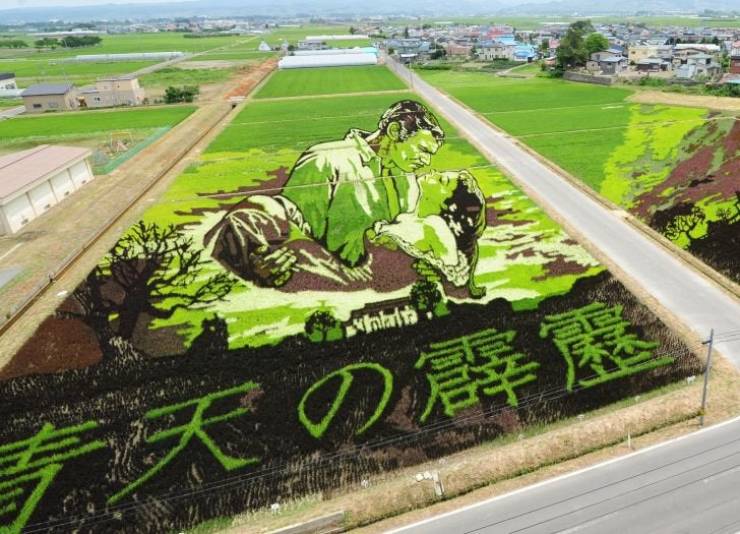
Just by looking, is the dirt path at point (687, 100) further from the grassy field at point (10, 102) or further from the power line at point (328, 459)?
the grassy field at point (10, 102)

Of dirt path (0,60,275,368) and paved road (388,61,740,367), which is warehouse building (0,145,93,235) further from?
paved road (388,61,740,367)

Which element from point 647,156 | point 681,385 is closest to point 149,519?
point 681,385

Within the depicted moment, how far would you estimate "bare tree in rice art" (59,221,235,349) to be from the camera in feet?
84.0

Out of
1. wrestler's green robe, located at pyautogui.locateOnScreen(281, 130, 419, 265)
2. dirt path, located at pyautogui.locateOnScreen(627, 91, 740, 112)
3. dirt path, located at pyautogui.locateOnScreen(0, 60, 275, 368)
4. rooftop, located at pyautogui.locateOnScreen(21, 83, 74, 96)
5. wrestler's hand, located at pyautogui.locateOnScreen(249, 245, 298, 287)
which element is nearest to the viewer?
wrestler's green robe, located at pyautogui.locateOnScreen(281, 130, 419, 265)

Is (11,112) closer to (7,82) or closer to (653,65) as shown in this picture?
(7,82)

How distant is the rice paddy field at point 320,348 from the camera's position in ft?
56.1

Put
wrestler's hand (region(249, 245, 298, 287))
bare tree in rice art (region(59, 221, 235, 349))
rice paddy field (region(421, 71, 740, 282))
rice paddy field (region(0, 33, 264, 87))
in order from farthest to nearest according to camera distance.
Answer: rice paddy field (region(0, 33, 264, 87)) < rice paddy field (region(421, 71, 740, 282)) < wrestler's hand (region(249, 245, 298, 287)) < bare tree in rice art (region(59, 221, 235, 349))

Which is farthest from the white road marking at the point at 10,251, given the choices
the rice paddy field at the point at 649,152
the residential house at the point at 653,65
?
the residential house at the point at 653,65

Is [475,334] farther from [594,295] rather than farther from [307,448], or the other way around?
[307,448]

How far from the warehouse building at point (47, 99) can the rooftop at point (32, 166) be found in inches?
1769

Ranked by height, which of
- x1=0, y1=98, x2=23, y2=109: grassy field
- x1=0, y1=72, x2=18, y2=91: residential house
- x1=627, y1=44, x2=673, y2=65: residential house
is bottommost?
x1=627, y1=44, x2=673, y2=65: residential house

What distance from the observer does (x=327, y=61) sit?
5032 inches

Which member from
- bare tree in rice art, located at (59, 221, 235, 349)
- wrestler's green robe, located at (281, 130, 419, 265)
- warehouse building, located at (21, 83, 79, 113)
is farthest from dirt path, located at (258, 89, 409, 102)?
bare tree in rice art, located at (59, 221, 235, 349)

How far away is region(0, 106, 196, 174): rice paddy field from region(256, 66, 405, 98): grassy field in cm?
2167
